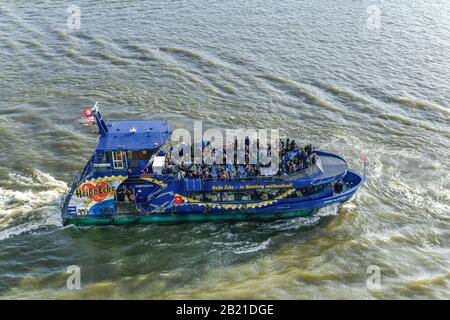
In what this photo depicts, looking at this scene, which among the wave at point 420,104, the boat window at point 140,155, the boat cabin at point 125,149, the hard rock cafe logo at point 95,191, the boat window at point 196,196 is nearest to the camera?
the boat cabin at point 125,149

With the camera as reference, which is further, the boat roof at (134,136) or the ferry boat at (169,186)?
the ferry boat at (169,186)

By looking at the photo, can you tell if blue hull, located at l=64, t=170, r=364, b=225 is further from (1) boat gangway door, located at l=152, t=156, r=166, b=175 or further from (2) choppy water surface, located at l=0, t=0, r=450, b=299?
(1) boat gangway door, located at l=152, t=156, r=166, b=175

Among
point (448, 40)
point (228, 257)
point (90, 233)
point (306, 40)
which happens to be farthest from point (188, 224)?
point (448, 40)

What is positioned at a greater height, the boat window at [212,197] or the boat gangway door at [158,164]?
the boat gangway door at [158,164]

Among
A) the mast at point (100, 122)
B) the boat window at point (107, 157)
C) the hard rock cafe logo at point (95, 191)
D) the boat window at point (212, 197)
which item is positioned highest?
the mast at point (100, 122)

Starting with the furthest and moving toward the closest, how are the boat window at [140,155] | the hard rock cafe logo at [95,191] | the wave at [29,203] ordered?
the wave at [29,203] → the hard rock cafe logo at [95,191] → the boat window at [140,155]

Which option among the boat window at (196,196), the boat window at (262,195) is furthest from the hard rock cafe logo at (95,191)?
the boat window at (262,195)

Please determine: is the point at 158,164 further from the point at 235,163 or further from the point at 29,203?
the point at 29,203

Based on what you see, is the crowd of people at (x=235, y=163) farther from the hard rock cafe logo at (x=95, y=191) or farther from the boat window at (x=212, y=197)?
the hard rock cafe logo at (x=95, y=191)
